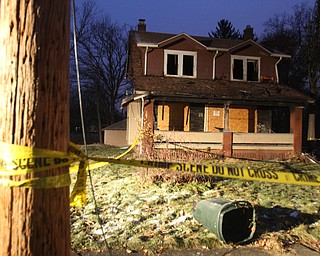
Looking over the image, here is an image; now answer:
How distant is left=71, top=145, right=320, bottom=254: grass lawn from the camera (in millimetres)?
4551

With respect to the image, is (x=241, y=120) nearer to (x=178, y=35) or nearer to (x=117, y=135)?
(x=178, y=35)

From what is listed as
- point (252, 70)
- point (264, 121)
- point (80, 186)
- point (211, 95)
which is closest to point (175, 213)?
point (80, 186)

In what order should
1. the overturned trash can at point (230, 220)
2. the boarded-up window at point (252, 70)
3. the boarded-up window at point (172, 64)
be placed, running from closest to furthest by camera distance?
the overturned trash can at point (230, 220), the boarded-up window at point (172, 64), the boarded-up window at point (252, 70)

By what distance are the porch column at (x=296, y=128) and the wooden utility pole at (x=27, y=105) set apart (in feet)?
54.0

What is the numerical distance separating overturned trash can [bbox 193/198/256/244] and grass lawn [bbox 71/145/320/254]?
15 centimetres

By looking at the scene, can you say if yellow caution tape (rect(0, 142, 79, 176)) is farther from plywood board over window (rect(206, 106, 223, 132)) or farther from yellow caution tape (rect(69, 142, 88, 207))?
plywood board over window (rect(206, 106, 223, 132))

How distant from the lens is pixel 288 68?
3059cm

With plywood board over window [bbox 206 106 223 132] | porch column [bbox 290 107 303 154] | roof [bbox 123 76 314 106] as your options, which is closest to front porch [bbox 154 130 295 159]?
porch column [bbox 290 107 303 154]

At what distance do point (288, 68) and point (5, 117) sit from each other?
107 feet

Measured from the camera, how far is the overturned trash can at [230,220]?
4445 millimetres

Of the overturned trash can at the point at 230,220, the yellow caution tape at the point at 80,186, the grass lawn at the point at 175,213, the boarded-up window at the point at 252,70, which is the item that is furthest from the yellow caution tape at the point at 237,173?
the boarded-up window at the point at 252,70

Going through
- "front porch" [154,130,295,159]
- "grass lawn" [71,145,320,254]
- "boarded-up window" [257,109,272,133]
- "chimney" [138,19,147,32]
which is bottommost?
"grass lawn" [71,145,320,254]

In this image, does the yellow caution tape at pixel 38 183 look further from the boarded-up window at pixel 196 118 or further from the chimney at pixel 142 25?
the chimney at pixel 142 25

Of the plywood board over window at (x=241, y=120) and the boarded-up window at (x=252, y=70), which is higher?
the boarded-up window at (x=252, y=70)
